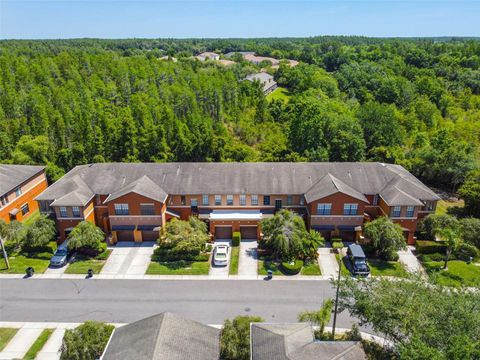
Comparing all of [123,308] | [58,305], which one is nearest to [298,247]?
[123,308]

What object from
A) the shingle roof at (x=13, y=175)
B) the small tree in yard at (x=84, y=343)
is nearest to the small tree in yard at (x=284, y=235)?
the small tree in yard at (x=84, y=343)

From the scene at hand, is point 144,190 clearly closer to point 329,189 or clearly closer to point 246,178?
point 246,178

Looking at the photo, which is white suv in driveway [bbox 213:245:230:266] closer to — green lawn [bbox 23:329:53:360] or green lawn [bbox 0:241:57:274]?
green lawn [bbox 23:329:53:360]

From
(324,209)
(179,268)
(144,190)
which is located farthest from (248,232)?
(144,190)

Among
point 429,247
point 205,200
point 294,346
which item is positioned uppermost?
point 294,346

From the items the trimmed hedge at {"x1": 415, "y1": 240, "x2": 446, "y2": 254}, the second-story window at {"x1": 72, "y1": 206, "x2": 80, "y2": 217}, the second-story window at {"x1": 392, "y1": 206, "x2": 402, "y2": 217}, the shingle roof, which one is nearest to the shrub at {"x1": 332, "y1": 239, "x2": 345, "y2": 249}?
the second-story window at {"x1": 392, "y1": 206, "x2": 402, "y2": 217}

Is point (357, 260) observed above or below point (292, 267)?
above

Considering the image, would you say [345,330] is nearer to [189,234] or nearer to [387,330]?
[387,330]
